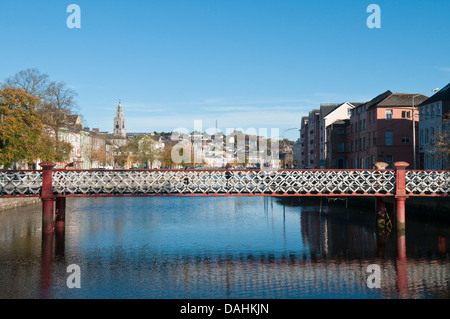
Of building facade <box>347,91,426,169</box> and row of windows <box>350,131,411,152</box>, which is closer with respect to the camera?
building facade <box>347,91,426,169</box>

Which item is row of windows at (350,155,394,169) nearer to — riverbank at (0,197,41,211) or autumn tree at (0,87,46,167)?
autumn tree at (0,87,46,167)

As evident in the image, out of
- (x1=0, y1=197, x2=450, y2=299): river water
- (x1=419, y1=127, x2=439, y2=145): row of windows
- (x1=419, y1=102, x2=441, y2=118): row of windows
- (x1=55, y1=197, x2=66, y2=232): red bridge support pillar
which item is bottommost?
(x1=0, y1=197, x2=450, y2=299): river water

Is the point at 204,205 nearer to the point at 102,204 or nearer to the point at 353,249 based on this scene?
the point at 102,204

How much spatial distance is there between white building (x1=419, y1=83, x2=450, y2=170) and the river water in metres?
17.4

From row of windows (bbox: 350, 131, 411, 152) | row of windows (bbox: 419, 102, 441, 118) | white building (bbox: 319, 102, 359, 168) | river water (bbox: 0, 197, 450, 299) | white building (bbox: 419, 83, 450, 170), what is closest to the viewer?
river water (bbox: 0, 197, 450, 299)

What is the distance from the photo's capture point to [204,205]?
6334 centimetres

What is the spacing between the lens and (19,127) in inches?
2272

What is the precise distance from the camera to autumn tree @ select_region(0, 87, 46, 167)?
56969 millimetres

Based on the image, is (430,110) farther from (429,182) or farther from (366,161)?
(429,182)

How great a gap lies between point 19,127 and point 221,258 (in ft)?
121

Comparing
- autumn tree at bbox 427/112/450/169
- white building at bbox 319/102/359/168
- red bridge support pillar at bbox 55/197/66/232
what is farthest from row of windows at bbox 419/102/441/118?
red bridge support pillar at bbox 55/197/66/232

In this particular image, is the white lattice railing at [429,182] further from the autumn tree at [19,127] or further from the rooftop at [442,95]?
the autumn tree at [19,127]

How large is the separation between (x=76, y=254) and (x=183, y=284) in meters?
9.53
